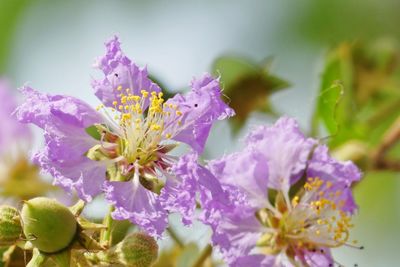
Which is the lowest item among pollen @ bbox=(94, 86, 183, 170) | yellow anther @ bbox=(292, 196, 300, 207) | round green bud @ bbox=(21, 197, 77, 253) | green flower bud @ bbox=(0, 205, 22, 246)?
green flower bud @ bbox=(0, 205, 22, 246)

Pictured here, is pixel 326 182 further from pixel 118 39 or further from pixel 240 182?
pixel 118 39

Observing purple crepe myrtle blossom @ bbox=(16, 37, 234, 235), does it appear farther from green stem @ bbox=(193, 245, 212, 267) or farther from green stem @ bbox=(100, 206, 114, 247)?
green stem @ bbox=(193, 245, 212, 267)

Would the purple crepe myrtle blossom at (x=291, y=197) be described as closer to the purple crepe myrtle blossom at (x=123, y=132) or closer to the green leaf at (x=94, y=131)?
the purple crepe myrtle blossom at (x=123, y=132)

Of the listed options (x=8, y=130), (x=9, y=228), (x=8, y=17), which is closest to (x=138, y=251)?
(x=9, y=228)

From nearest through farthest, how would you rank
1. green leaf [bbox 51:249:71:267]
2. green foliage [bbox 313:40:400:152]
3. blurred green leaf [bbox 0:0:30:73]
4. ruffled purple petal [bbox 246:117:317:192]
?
green leaf [bbox 51:249:71:267]
ruffled purple petal [bbox 246:117:317:192]
green foliage [bbox 313:40:400:152]
blurred green leaf [bbox 0:0:30:73]

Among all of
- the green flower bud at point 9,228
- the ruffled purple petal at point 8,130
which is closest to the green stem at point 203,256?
the green flower bud at point 9,228

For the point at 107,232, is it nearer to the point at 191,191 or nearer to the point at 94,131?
the point at 191,191

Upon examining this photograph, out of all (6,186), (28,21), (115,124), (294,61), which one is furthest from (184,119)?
(28,21)

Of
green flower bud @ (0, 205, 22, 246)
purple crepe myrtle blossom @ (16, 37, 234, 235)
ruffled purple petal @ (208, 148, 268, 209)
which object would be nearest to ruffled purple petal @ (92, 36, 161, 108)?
purple crepe myrtle blossom @ (16, 37, 234, 235)
